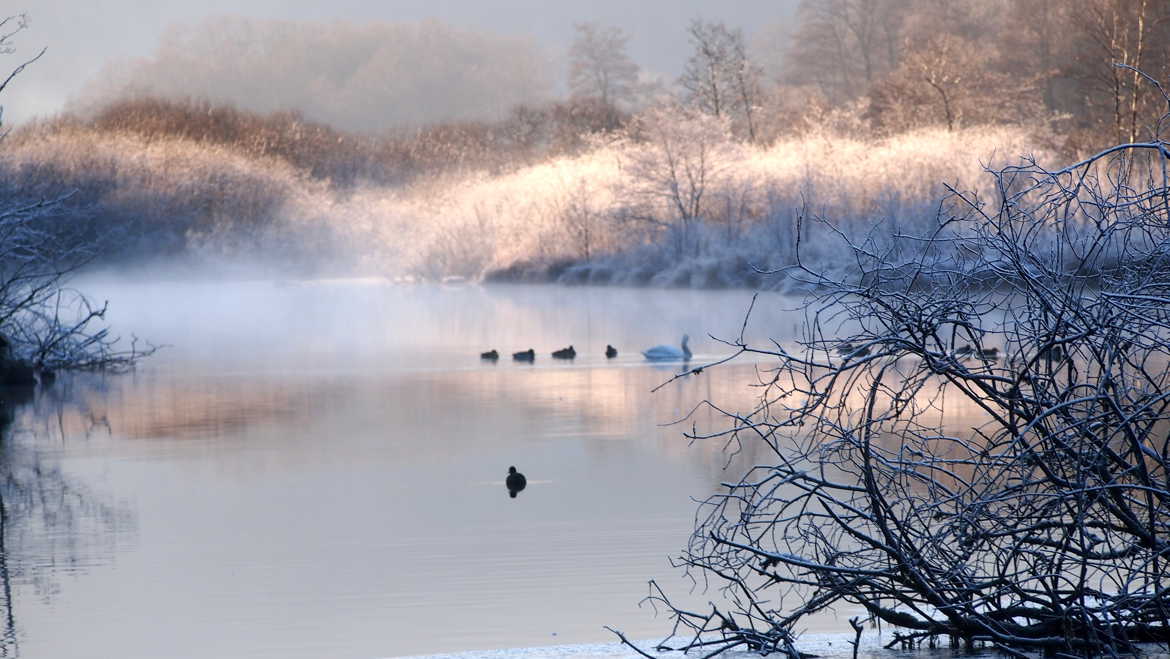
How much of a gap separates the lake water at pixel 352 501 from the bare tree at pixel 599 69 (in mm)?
33934

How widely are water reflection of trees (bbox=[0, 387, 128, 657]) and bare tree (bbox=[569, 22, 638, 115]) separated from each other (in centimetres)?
4013

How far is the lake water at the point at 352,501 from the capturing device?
471cm

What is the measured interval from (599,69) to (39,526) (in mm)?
43591

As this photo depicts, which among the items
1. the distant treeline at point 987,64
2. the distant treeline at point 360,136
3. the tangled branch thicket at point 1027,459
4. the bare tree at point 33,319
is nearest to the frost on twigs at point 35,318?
the bare tree at point 33,319

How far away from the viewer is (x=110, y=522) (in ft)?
21.7

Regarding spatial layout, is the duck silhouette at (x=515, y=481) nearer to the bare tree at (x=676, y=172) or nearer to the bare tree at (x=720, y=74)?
the bare tree at (x=676, y=172)

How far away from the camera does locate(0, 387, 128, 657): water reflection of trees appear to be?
5246mm

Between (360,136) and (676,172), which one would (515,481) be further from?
(360,136)

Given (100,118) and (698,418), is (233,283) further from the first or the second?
(698,418)

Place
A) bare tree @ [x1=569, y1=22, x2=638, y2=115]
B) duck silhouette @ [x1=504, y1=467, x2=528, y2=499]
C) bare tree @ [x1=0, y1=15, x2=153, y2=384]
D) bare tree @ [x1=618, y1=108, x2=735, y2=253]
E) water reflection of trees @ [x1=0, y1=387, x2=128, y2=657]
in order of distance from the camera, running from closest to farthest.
A: water reflection of trees @ [x1=0, y1=387, x2=128, y2=657]
duck silhouette @ [x1=504, y1=467, x2=528, y2=499]
bare tree @ [x1=0, y1=15, x2=153, y2=384]
bare tree @ [x1=618, y1=108, x2=735, y2=253]
bare tree @ [x1=569, y1=22, x2=638, y2=115]

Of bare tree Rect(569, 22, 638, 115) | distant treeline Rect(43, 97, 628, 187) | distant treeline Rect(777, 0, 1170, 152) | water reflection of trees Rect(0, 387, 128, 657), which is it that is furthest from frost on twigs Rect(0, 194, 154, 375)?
bare tree Rect(569, 22, 638, 115)

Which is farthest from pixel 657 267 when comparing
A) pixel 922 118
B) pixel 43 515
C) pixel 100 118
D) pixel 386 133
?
pixel 43 515

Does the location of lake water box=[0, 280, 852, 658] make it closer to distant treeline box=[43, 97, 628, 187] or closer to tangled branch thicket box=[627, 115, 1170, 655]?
tangled branch thicket box=[627, 115, 1170, 655]

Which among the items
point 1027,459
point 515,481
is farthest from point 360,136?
point 1027,459
